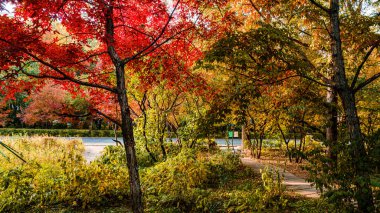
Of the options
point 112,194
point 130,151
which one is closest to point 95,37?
point 130,151

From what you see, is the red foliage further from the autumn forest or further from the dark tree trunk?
the dark tree trunk

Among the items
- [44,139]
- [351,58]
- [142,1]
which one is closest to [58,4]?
[142,1]

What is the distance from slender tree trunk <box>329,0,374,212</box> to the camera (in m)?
3.25

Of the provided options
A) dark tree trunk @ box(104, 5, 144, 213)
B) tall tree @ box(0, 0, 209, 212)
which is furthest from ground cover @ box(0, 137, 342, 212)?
tall tree @ box(0, 0, 209, 212)

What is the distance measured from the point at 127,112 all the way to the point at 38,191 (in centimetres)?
309

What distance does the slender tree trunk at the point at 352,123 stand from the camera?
128 inches

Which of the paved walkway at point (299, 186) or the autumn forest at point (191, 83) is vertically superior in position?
the autumn forest at point (191, 83)

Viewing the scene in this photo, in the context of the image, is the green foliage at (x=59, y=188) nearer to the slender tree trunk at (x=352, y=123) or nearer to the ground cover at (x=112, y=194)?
the ground cover at (x=112, y=194)

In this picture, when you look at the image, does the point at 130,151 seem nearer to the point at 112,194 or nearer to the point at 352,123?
the point at 112,194

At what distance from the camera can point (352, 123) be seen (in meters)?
4.27

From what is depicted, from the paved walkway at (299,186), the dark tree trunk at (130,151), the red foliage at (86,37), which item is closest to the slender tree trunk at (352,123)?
the paved walkway at (299,186)

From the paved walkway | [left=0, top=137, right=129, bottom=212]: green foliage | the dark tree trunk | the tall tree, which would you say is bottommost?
the paved walkway

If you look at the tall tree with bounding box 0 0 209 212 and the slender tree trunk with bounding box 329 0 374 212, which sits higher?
the tall tree with bounding box 0 0 209 212

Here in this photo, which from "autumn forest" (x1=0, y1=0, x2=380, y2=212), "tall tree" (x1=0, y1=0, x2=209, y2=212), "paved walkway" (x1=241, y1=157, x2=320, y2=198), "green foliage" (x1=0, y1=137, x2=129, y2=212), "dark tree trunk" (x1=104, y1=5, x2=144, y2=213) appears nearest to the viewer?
"autumn forest" (x1=0, y1=0, x2=380, y2=212)
